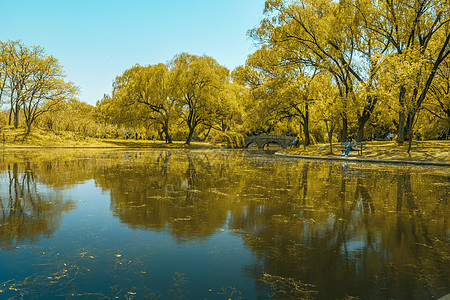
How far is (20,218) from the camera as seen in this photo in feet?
21.8

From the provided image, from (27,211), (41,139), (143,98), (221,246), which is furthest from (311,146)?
(221,246)

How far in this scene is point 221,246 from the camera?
16.8 ft

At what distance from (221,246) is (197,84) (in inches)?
2137

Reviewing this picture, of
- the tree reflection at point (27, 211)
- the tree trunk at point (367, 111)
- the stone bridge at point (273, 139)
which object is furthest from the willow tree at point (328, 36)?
the tree reflection at point (27, 211)

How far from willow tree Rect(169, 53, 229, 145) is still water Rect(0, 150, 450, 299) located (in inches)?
1899

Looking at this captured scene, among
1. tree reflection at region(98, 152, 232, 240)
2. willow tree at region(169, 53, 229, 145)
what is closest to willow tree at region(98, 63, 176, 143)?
willow tree at region(169, 53, 229, 145)

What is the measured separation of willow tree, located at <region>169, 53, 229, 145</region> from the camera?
186 ft

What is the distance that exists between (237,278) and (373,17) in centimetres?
3459

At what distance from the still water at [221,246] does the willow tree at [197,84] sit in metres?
48.2

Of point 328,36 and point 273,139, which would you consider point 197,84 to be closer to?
point 273,139

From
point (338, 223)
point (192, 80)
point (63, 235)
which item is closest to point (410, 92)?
point (338, 223)

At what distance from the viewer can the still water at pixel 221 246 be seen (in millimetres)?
3693

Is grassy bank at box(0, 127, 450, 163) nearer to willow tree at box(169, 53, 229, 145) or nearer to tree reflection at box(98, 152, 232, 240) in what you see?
willow tree at box(169, 53, 229, 145)

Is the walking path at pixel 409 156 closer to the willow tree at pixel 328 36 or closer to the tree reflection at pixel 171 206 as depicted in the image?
the willow tree at pixel 328 36
